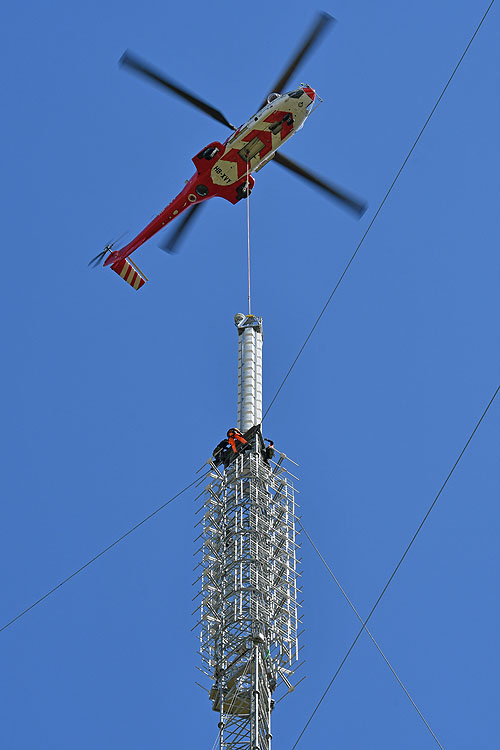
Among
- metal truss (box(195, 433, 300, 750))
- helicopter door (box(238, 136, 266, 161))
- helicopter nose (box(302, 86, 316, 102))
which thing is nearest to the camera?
metal truss (box(195, 433, 300, 750))

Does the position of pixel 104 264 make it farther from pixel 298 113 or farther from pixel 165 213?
pixel 298 113

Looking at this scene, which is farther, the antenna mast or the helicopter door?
the helicopter door

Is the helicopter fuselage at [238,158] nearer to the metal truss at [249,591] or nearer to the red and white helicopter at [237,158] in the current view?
the red and white helicopter at [237,158]

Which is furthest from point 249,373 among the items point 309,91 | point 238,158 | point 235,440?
point 309,91

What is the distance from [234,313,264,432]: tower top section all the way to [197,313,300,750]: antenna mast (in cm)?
9

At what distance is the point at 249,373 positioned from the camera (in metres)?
56.1

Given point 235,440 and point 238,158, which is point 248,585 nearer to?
point 235,440

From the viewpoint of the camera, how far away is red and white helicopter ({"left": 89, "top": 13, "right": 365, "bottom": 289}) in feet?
198

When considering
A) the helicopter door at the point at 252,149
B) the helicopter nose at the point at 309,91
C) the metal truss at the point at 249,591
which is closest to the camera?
the metal truss at the point at 249,591

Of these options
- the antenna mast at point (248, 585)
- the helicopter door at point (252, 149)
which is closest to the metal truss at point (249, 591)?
the antenna mast at point (248, 585)

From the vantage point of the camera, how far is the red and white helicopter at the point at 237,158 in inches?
2372

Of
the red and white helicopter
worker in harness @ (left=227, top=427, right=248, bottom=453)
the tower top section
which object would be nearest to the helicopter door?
the red and white helicopter

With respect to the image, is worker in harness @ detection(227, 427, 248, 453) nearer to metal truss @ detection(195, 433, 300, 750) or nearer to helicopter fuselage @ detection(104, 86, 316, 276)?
metal truss @ detection(195, 433, 300, 750)

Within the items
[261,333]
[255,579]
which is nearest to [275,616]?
[255,579]
